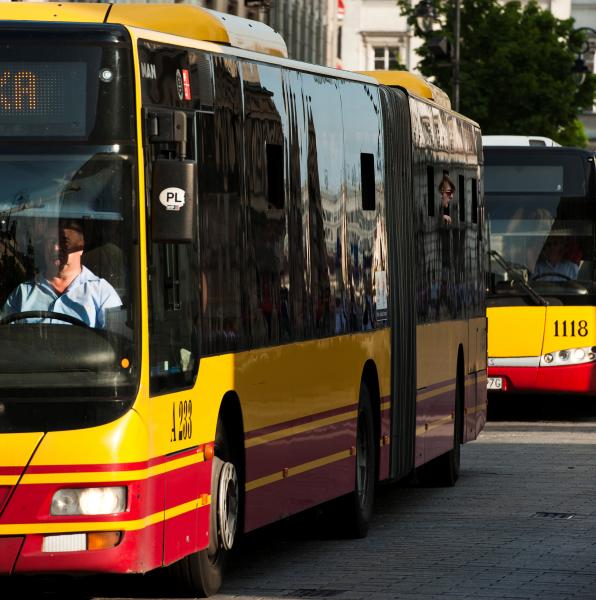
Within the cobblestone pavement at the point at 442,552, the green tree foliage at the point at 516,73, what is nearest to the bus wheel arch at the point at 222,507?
the cobblestone pavement at the point at 442,552

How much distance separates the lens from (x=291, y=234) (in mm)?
12250

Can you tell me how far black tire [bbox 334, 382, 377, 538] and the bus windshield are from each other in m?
4.53

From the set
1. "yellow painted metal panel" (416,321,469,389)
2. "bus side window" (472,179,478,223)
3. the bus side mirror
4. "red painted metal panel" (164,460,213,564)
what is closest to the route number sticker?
"red painted metal panel" (164,460,213,564)

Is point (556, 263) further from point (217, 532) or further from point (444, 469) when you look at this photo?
point (217, 532)

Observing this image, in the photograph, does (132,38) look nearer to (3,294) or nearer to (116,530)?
(3,294)

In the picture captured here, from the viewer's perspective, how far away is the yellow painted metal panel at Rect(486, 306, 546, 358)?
2578 centimetres

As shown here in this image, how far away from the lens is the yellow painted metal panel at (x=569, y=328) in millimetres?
25719

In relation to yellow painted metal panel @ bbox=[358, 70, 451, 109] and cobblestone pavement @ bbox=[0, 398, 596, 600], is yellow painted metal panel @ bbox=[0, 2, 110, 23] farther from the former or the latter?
yellow painted metal panel @ bbox=[358, 70, 451, 109]

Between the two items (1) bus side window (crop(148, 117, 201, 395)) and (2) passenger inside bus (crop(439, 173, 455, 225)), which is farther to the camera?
(2) passenger inside bus (crop(439, 173, 455, 225))

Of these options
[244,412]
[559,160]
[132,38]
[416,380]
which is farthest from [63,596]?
[559,160]

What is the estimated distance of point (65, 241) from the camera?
936 cm

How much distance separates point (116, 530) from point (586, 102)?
2248 inches

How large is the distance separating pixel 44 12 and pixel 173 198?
124 centimetres

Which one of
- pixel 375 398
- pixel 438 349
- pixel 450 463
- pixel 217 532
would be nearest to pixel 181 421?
pixel 217 532
